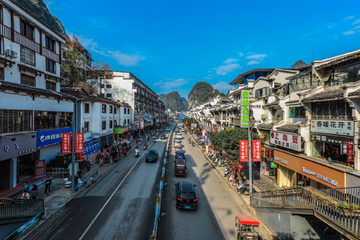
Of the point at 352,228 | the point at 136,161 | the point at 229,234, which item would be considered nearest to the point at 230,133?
the point at 229,234

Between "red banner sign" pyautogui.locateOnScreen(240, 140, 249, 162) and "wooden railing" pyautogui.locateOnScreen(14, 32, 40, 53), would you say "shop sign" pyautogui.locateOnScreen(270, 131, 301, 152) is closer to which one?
"red banner sign" pyautogui.locateOnScreen(240, 140, 249, 162)

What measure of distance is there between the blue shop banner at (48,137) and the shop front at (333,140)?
25836 mm

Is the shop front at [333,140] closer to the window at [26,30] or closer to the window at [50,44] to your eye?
the window at [26,30]

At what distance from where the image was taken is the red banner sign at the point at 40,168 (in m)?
19.7

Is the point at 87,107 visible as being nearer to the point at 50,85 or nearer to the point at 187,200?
the point at 50,85

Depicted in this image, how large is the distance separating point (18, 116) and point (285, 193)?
23185 mm

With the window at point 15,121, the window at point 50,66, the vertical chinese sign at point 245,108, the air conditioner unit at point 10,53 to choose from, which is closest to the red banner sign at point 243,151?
the vertical chinese sign at point 245,108

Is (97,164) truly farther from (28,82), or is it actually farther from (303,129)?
(303,129)

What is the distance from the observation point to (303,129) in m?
15.0

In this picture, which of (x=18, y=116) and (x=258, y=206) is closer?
(x=258, y=206)

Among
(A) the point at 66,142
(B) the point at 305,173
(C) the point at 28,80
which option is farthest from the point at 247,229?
(C) the point at 28,80

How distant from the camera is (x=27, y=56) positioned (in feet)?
66.2

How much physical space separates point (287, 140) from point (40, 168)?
2552 cm

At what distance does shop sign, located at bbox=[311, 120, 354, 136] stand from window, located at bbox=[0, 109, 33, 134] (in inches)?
1013
